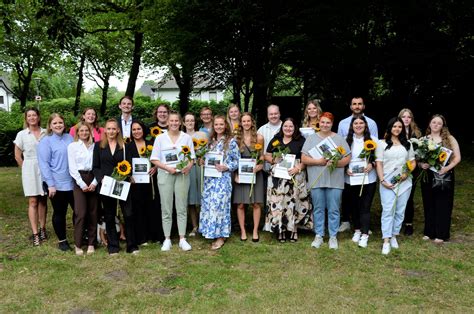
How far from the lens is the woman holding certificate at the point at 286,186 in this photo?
6.23 m

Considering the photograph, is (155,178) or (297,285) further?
(155,178)

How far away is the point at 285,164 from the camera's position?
622 centimetres

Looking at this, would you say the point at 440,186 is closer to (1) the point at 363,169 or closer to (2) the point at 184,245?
(1) the point at 363,169

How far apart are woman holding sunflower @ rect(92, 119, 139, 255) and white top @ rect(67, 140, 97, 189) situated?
108mm

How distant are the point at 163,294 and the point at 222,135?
2498 millimetres

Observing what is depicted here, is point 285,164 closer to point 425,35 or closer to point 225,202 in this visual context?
point 225,202

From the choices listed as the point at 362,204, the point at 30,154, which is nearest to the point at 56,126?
the point at 30,154

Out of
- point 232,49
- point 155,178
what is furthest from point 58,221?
point 232,49

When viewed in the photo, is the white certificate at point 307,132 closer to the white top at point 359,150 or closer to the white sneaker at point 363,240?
the white top at point 359,150

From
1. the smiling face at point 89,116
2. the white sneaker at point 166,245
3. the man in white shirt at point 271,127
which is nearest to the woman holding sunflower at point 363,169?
the man in white shirt at point 271,127

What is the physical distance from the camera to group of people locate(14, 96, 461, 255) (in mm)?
5934

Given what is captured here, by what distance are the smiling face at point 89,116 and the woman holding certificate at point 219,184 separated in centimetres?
178

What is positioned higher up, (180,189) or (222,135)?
(222,135)

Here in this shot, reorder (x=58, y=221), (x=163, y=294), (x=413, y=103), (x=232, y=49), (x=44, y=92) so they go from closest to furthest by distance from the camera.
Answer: (x=163, y=294), (x=58, y=221), (x=232, y=49), (x=413, y=103), (x=44, y=92)
